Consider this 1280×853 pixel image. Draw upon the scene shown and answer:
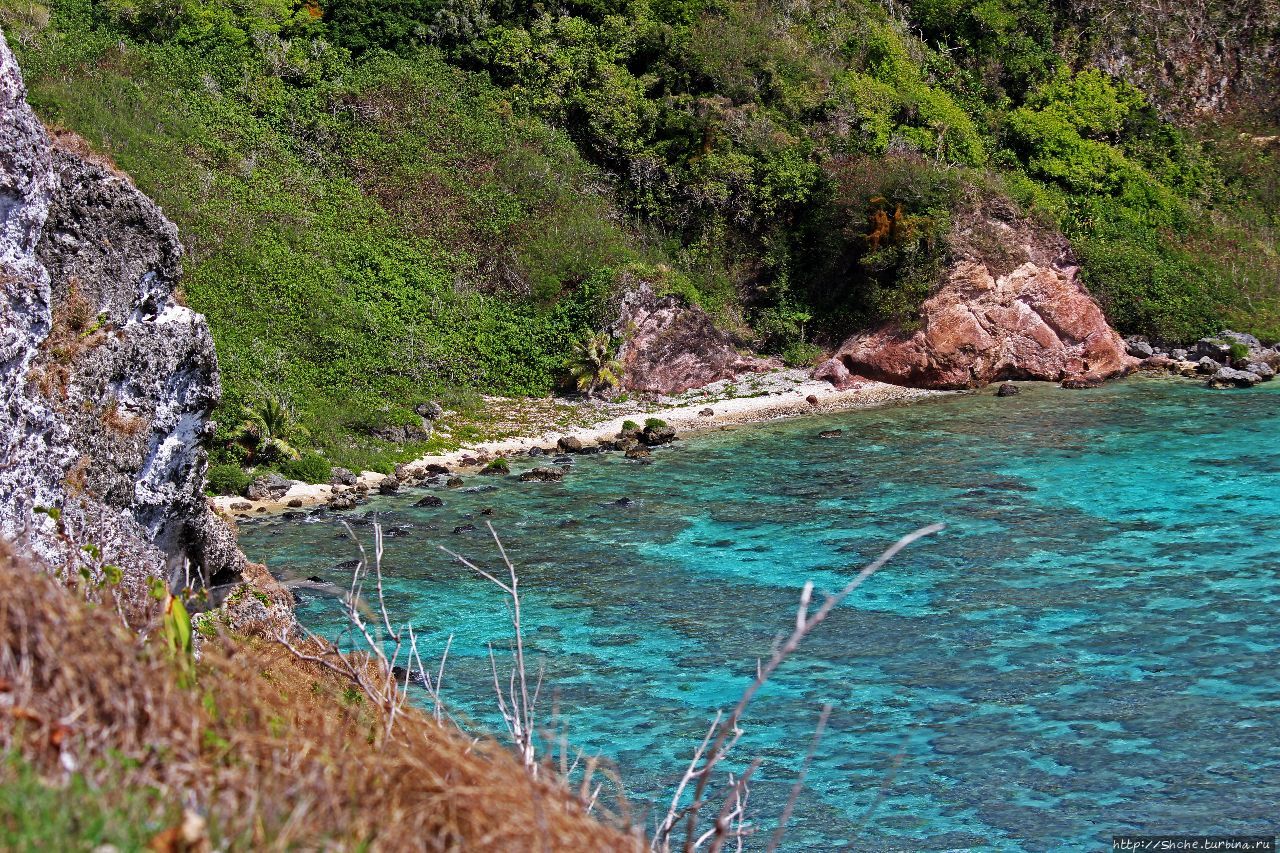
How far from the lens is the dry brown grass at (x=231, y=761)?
485 centimetres

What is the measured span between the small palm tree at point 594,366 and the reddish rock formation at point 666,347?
1.90ft

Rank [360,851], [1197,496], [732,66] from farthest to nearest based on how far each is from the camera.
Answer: [732,66] < [1197,496] < [360,851]

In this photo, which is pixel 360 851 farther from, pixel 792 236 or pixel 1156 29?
pixel 1156 29

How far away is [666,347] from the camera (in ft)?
121

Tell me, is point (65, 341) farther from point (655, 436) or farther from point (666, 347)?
point (666, 347)

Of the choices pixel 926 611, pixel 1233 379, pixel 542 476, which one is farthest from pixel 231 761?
pixel 1233 379

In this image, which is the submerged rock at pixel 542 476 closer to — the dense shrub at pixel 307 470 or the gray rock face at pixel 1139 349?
the dense shrub at pixel 307 470

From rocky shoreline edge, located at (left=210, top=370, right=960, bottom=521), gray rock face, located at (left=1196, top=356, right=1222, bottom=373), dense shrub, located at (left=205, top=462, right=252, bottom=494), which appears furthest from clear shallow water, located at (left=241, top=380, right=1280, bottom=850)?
gray rock face, located at (left=1196, top=356, right=1222, bottom=373)

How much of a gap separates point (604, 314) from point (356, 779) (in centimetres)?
3211

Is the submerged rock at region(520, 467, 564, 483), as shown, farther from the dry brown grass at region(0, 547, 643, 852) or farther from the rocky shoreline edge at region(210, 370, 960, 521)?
the dry brown grass at region(0, 547, 643, 852)

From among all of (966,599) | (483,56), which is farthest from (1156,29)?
(966,599)

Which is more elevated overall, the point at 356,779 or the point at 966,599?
the point at 356,779

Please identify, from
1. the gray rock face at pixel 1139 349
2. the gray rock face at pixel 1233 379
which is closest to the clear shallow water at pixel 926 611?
the gray rock face at pixel 1233 379

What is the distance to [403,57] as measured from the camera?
148ft
